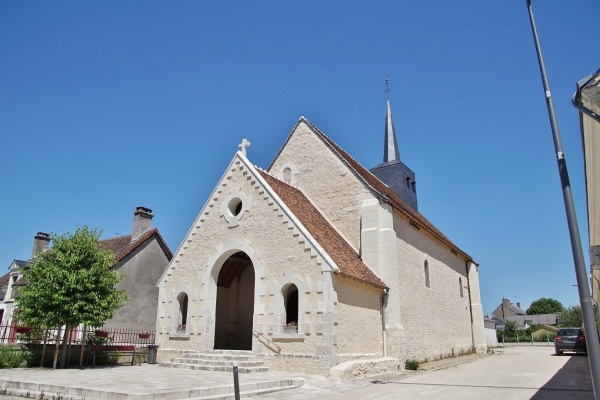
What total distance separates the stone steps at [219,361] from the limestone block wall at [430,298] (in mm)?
5875

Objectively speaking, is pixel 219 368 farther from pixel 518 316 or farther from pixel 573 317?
pixel 518 316

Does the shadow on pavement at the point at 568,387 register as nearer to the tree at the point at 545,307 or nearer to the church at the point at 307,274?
the church at the point at 307,274

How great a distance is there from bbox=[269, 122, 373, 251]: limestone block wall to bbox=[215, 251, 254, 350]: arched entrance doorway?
14.1ft

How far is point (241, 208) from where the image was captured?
17.2 metres

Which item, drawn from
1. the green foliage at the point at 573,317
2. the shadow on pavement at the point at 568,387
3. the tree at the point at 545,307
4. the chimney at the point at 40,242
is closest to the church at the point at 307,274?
the shadow on pavement at the point at 568,387

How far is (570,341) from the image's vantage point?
23516 mm

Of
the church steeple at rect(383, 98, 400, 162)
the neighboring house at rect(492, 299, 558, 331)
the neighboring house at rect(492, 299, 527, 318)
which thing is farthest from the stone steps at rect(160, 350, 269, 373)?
the neighboring house at rect(492, 299, 527, 318)

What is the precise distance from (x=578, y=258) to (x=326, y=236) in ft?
35.7

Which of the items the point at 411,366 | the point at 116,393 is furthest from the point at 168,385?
the point at 411,366

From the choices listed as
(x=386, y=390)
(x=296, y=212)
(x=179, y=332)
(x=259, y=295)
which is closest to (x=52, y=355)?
(x=179, y=332)

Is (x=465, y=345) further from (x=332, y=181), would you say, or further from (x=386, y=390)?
(x=386, y=390)

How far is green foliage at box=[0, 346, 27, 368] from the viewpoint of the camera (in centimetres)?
1470

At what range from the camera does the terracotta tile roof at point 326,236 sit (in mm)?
14875

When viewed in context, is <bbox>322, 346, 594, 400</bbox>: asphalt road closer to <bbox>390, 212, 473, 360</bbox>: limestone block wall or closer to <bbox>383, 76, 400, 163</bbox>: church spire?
<bbox>390, 212, 473, 360</bbox>: limestone block wall
